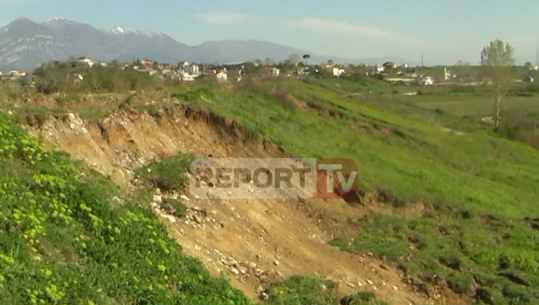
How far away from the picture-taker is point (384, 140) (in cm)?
2264

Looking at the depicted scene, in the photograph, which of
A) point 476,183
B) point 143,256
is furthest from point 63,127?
point 476,183

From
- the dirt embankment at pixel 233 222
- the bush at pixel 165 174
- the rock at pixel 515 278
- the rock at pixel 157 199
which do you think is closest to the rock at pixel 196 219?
the dirt embankment at pixel 233 222

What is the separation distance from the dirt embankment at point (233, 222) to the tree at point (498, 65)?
25.9 m

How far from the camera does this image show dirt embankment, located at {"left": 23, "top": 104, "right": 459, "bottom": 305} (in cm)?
949

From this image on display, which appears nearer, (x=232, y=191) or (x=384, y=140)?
(x=232, y=191)

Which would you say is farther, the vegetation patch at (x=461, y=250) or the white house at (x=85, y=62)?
the white house at (x=85, y=62)

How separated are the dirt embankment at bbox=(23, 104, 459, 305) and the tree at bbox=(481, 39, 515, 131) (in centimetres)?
2595

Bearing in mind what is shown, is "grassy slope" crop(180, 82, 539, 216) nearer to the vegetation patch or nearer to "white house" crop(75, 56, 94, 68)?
the vegetation patch

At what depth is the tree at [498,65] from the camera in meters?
36.3

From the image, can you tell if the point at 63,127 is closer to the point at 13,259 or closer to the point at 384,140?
the point at 13,259

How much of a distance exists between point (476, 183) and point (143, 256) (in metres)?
14.6

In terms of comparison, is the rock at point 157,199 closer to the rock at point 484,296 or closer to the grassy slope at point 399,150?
the grassy slope at point 399,150

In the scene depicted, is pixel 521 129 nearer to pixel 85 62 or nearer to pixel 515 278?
pixel 85 62

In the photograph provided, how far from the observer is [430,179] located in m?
17.9
